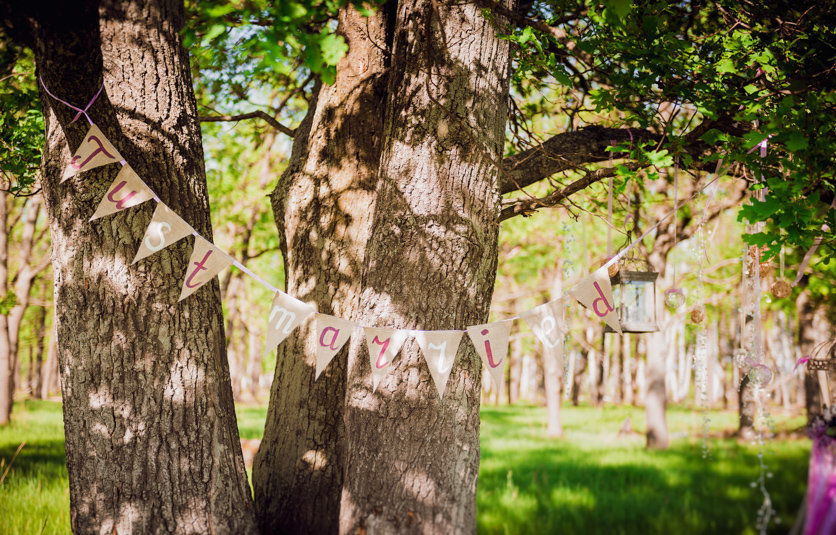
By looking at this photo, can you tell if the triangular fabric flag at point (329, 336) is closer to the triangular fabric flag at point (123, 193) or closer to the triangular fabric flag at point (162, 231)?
the triangular fabric flag at point (162, 231)

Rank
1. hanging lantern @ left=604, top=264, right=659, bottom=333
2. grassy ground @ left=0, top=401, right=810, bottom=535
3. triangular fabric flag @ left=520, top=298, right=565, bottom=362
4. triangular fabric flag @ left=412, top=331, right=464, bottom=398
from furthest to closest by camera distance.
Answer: grassy ground @ left=0, top=401, right=810, bottom=535, hanging lantern @ left=604, top=264, right=659, bottom=333, triangular fabric flag @ left=520, top=298, right=565, bottom=362, triangular fabric flag @ left=412, top=331, right=464, bottom=398

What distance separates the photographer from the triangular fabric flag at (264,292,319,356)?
2.72 meters

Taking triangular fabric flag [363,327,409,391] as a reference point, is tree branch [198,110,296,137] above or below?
above

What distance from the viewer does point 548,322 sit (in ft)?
8.97

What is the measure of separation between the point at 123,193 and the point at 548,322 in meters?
2.21

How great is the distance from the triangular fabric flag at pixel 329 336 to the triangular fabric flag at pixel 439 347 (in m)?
0.40

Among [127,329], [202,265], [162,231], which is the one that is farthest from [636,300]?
[127,329]

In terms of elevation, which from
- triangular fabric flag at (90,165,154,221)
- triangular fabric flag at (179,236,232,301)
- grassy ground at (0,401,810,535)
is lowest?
grassy ground at (0,401,810,535)

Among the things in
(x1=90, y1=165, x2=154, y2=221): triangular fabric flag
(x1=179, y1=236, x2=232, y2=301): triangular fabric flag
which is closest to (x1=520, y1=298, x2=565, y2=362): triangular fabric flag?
(x1=179, y1=236, x2=232, y2=301): triangular fabric flag

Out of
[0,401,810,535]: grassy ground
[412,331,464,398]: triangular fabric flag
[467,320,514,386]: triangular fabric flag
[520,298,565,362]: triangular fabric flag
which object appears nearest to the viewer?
[412,331,464,398]: triangular fabric flag

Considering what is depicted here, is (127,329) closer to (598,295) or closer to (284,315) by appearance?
(284,315)

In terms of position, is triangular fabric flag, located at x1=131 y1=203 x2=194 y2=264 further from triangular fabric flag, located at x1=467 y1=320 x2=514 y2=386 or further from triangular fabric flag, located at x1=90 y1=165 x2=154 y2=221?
triangular fabric flag, located at x1=467 y1=320 x2=514 y2=386

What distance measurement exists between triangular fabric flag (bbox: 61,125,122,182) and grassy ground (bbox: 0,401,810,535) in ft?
9.63

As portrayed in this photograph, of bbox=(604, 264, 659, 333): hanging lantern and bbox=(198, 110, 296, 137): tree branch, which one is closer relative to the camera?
bbox=(604, 264, 659, 333): hanging lantern
